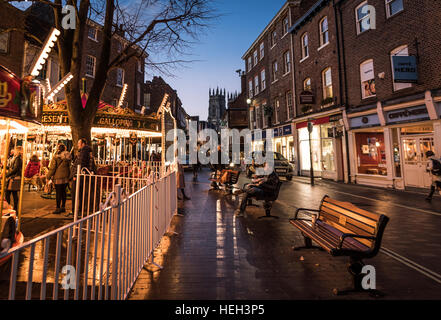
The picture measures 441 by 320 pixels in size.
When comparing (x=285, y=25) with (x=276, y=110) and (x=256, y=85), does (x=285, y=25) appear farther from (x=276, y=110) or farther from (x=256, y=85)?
(x=276, y=110)

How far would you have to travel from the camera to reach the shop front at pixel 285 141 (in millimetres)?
19109

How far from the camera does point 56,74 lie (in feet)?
52.0

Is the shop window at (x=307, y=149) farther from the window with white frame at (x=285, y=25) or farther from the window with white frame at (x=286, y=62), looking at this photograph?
the window with white frame at (x=285, y=25)

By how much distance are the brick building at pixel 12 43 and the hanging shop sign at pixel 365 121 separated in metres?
20.3

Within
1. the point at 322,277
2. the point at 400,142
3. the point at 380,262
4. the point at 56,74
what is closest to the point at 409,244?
the point at 380,262

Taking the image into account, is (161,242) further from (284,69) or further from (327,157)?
(284,69)

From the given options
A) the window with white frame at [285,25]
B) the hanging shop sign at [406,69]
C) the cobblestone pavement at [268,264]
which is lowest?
the cobblestone pavement at [268,264]

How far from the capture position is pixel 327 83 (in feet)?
49.9

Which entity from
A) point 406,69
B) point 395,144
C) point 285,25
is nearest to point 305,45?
point 285,25

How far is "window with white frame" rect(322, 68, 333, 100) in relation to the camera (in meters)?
14.9

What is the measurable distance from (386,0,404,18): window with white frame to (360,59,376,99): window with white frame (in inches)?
86.7

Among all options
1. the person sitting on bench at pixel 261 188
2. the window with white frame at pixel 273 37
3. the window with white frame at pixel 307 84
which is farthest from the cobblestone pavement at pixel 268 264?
the window with white frame at pixel 273 37

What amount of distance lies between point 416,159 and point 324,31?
415 inches

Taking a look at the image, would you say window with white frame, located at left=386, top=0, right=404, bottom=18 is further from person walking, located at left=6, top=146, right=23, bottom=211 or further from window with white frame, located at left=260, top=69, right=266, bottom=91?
person walking, located at left=6, top=146, right=23, bottom=211
